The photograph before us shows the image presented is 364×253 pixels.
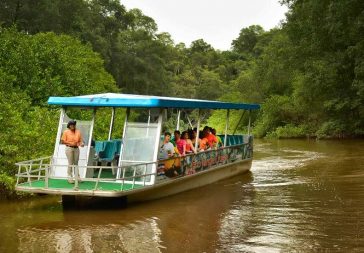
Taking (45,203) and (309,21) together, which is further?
(309,21)

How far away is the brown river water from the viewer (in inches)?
349

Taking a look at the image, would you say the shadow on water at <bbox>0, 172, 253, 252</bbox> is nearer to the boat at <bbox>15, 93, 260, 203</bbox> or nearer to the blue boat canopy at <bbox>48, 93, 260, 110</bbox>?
the boat at <bbox>15, 93, 260, 203</bbox>

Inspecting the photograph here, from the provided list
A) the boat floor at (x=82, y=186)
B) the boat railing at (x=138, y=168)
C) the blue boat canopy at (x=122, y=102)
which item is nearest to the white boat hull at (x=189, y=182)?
the boat railing at (x=138, y=168)

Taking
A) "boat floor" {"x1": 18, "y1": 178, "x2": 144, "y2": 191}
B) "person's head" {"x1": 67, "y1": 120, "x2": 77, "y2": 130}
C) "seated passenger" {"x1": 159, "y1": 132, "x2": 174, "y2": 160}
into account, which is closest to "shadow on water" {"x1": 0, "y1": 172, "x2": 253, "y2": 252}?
"boat floor" {"x1": 18, "y1": 178, "x2": 144, "y2": 191}

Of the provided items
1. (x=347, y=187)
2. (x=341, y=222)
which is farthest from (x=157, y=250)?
(x=347, y=187)

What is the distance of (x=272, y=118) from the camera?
45.2 meters

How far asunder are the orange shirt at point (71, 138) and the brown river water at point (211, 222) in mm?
1661

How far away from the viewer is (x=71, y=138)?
12.3 meters

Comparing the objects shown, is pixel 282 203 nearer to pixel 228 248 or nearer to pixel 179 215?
pixel 179 215

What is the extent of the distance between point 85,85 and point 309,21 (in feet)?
53.3

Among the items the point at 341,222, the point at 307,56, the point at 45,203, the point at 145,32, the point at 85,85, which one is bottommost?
the point at 45,203

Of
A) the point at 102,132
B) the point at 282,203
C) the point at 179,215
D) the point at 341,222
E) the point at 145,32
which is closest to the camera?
the point at 341,222

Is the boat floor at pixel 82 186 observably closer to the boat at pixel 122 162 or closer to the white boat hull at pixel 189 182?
the boat at pixel 122 162

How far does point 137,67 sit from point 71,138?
47.8 metres
